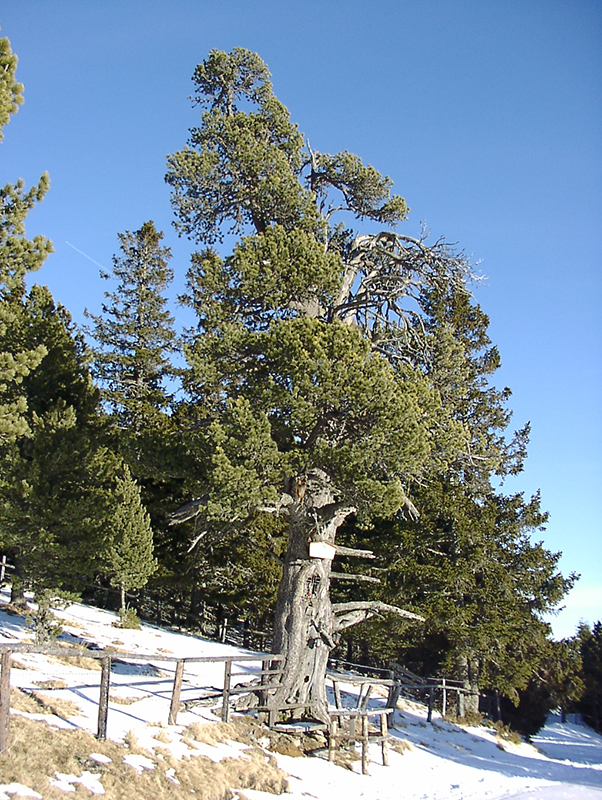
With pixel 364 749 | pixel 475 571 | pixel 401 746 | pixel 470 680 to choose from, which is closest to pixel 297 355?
pixel 364 749

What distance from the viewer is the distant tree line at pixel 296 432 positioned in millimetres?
11992

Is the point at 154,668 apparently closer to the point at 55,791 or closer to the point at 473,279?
the point at 55,791

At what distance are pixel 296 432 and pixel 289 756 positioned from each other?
19.6ft

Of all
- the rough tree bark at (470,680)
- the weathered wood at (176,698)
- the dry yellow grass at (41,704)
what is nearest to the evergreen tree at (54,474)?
the dry yellow grass at (41,704)

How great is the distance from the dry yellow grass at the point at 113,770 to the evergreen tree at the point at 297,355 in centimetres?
387

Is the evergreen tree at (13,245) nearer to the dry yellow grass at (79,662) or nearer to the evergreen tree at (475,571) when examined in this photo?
the dry yellow grass at (79,662)

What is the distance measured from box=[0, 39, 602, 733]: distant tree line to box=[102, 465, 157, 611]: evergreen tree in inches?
3.4

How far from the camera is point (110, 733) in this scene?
349 inches

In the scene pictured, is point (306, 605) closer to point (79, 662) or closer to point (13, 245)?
point (79, 662)

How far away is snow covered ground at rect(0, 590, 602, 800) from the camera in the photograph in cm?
934

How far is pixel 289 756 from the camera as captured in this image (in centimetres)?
1095

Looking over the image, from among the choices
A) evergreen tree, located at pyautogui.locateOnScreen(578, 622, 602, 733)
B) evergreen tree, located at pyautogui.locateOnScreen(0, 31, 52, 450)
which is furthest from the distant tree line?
evergreen tree, located at pyautogui.locateOnScreen(578, 622, 602, 733)

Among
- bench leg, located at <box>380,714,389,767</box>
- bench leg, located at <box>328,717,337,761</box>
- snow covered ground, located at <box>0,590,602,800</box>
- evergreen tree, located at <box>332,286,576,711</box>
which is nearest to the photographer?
snow covered ground, located at <box>0,590,602,800</box>

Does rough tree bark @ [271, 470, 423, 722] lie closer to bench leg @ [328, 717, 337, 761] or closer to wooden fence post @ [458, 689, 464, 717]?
bench leg @ [328, 717, 337, 761]
